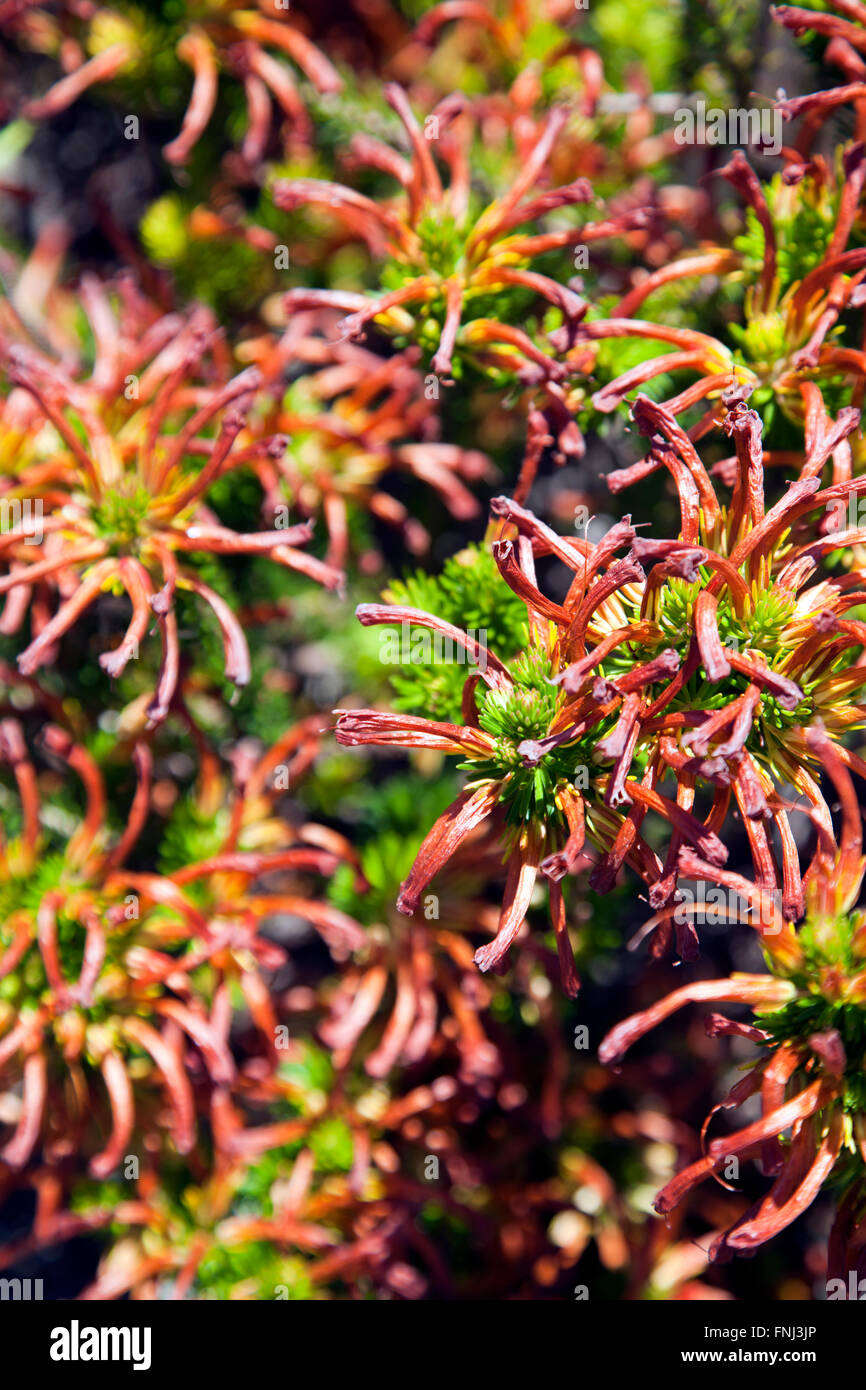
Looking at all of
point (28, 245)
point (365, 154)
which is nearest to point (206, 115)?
point (365, 154)

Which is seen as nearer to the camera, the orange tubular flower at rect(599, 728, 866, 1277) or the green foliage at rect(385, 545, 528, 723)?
the orange tubular flower at rect(599, 728, 866, 1277)

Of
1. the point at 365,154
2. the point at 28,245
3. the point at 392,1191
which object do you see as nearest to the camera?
the point at 365,154

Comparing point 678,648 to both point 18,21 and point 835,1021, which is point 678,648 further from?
point 18,21

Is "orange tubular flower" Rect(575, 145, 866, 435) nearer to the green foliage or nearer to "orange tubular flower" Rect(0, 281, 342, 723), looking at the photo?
the green foliage

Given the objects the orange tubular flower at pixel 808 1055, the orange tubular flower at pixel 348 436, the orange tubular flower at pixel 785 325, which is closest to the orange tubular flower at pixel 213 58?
the orange tubular flower at pixel 348 436

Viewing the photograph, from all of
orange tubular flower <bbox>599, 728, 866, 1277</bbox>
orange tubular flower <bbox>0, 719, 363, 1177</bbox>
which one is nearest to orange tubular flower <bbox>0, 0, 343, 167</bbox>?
orange tubular flower <bbox>0, 719, 363, 1177</bbox>

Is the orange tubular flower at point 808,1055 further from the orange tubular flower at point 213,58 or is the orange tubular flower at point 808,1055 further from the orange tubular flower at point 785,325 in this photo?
the orange tubular flower at point 213,58
